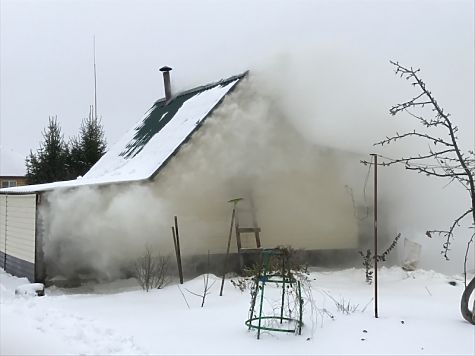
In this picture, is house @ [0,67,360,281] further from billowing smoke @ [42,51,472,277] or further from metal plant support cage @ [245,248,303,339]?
metal plant support cage @ [245,248,303,339]

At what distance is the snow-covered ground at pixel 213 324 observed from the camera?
5.93 meters

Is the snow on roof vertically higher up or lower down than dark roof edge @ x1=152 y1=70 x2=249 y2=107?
lower down

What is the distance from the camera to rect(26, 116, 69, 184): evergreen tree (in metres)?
25.6

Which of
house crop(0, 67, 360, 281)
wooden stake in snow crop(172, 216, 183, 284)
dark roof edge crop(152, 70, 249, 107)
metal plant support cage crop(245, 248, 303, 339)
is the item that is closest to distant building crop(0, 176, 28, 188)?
dark roof edge crop(152, 70, 249, 107)

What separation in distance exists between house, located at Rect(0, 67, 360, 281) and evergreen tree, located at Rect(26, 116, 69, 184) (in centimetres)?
1175

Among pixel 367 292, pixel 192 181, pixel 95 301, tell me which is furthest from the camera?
pixel 192 181

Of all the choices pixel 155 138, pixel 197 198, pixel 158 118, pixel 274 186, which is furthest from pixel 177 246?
pixel 158 118

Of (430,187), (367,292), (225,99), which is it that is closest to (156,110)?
(225,99)

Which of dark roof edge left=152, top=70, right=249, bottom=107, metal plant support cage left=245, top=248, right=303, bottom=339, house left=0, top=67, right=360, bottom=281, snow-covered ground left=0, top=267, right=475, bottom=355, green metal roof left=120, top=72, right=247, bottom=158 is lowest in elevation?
snow-covered ground left=0, top=267, right=475, bottom=355

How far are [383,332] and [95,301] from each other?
4930 millimetres

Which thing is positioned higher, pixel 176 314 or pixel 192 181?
pixel 192 181

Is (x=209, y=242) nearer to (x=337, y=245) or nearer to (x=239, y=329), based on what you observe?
(x=337, y=245)

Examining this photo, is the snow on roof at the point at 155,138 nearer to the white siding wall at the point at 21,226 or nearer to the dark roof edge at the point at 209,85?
the dark roof edge at the point at 209,85

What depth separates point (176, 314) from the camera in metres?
7.98
